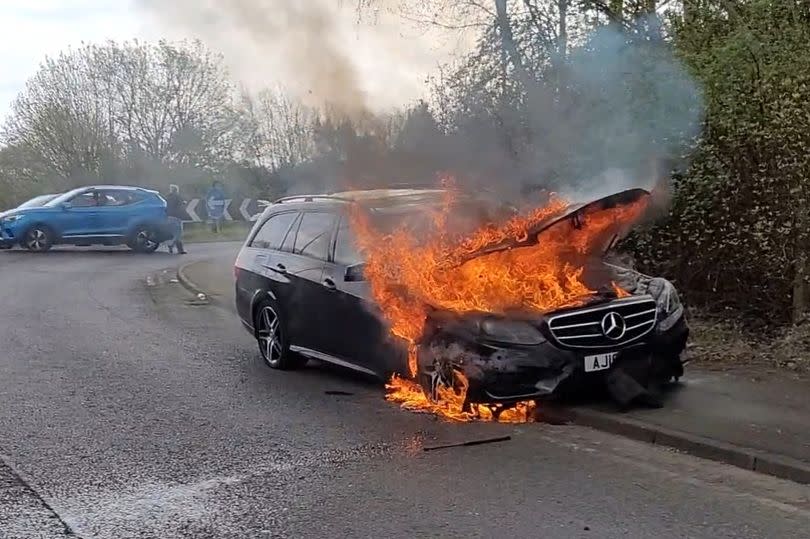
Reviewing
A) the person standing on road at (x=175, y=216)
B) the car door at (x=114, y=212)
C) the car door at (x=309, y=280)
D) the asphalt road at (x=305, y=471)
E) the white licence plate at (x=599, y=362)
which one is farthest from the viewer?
the person standing on road at (x=175, y=216)

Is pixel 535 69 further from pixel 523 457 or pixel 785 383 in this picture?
pixel 523 457

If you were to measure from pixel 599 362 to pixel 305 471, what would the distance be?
2.37 meters

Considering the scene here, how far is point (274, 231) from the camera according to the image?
987 centimetres

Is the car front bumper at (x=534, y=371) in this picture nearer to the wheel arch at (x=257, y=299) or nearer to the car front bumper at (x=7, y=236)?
the wheel arch at (x=257, y=299)

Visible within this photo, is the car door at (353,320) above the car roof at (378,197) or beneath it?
beneath

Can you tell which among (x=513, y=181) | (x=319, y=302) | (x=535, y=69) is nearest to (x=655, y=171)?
(x=513, y=181)

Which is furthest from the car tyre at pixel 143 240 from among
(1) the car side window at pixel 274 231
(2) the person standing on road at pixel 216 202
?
(1) the car side window at pixel 274 231

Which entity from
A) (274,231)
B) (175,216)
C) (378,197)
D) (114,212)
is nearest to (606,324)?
(378,197)

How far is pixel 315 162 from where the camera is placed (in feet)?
37.6

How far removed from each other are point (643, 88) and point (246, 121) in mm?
6609

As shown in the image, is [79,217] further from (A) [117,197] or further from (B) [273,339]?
(B) [273,339]

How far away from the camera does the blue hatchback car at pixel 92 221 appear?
24422 mm

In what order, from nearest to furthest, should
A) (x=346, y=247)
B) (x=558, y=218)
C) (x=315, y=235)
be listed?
(x=558, y=218) → (x=346, y=247) → (x=315, y=235)

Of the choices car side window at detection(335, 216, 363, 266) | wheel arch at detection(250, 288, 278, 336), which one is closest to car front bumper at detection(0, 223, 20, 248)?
wheel arch at detection(250, 288, 278, 336)
